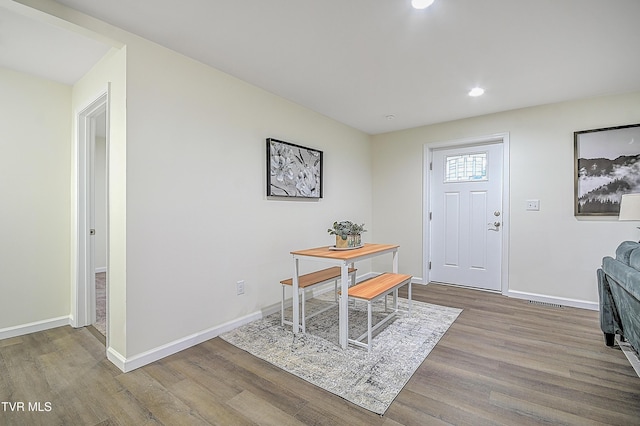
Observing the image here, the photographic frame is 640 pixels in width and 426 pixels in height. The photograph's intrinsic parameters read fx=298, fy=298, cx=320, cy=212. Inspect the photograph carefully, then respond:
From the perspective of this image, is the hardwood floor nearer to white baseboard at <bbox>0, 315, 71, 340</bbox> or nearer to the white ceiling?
white baseboard at <bbox>0, 315, 71, 340</bbox>

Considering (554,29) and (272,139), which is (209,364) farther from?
(554,29)

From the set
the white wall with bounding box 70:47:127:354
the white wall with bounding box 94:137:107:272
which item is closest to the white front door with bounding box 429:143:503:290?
the white wall with bounding box 70:47:127:354

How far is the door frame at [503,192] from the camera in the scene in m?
3.75

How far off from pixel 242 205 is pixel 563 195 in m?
3.57

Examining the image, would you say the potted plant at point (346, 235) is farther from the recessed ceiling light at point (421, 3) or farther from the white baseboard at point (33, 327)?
the white baseboard at point (33, 327)

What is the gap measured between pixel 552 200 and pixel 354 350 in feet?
9.67

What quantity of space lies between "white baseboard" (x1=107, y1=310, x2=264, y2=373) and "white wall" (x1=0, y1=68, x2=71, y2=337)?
3.82 feet

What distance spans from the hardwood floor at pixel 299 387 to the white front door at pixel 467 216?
1.48 m

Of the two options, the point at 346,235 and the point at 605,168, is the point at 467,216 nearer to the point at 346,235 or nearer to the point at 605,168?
the point at 605,168

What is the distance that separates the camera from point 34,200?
2.72 m

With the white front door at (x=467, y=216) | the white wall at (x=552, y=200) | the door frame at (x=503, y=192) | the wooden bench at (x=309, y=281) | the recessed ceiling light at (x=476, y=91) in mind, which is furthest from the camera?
the white front door at (x=467, y=216)

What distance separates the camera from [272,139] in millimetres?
3107

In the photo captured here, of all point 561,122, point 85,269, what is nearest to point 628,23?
point 561,122

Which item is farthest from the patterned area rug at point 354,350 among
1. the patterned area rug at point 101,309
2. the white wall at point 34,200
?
the white wall at point 34,200
